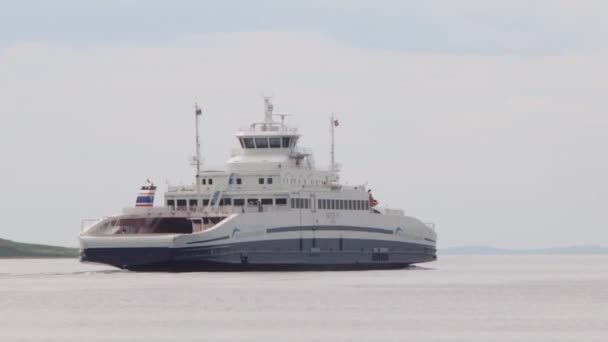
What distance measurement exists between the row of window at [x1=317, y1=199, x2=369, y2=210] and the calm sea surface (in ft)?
40.4

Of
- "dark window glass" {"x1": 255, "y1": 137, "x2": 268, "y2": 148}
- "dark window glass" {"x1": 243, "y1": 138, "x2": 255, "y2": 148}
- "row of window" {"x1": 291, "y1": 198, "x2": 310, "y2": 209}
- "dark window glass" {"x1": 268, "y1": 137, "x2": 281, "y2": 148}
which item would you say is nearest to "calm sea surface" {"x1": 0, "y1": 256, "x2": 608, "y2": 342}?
"row of window" {"x1": 291, "y1": 198, "x2": 310, "y2": 209}

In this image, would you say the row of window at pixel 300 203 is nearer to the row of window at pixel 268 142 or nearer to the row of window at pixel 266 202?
the row of window at pixel 266 202

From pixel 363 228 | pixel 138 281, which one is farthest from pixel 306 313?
pixel 363 228

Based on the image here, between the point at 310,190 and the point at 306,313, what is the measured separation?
146 ft

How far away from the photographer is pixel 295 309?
227 feet

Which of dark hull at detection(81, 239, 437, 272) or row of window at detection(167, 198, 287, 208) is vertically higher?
row of window at detection(167, 198, 287, 208)

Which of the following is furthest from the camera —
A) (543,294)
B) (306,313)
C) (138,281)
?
(138,281)

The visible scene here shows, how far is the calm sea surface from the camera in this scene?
57.0 metres

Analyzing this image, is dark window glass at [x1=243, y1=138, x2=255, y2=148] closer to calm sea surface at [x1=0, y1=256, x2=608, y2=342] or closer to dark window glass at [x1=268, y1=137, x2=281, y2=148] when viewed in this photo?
dark window glass at [x1=268, y1=137, x2=281, y2=148]

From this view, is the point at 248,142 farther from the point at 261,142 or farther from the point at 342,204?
the point at 342,204

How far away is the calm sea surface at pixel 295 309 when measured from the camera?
56969 millimetres

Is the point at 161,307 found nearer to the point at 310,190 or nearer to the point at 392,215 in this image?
the point at 310,190

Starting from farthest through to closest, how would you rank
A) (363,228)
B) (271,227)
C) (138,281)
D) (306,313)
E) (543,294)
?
(363,228), (271,227), (138,281), (543,294), (306,313)

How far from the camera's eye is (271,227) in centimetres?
10531
